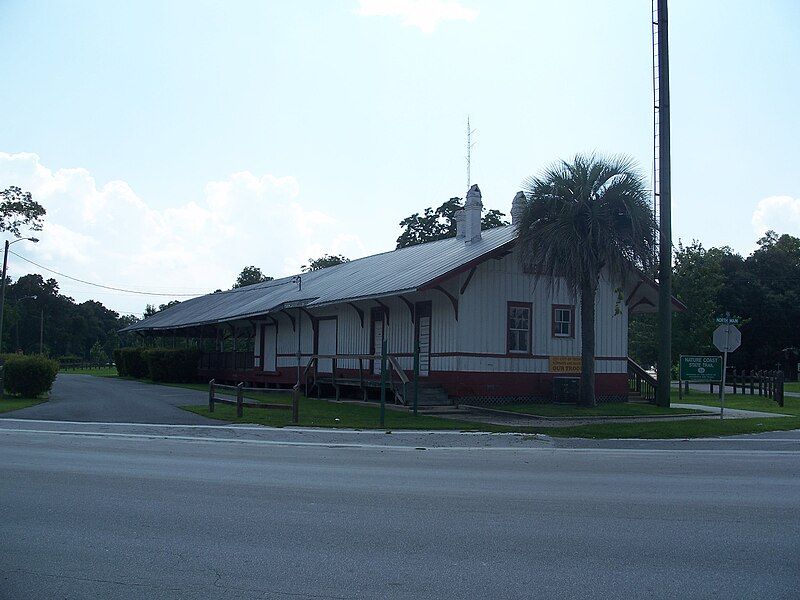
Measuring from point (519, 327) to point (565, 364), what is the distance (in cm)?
204

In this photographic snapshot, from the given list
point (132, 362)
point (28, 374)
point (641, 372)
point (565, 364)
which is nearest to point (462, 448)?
point (565, 364)

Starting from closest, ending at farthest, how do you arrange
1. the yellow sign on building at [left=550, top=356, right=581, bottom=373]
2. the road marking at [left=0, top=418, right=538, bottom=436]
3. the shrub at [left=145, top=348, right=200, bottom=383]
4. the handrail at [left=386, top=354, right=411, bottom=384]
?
the road marking at [left=0, top=418, right=538, bottom=436]
the handrail at [left=386, top=354, right=411, bottom=384]
the yellow sign on building at [left=550, top=356, right=581, bottom=373]
the shrub at [left=145, top=348, right=200, bottom=383]

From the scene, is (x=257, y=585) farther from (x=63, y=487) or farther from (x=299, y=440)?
(x=299, y=440)

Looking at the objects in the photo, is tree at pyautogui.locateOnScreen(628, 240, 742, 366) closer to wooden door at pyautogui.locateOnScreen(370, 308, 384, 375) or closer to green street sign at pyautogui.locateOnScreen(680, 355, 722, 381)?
green street sign at pyautogui.locateOnScreen(680, 355, 722, 381)

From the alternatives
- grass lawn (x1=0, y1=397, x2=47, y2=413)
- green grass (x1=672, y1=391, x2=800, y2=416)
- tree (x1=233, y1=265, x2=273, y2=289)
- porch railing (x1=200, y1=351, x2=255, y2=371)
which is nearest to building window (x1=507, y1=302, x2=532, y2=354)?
green grass (x1=672, y1=391, x2=800, y2=416)

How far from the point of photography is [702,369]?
23953 mm

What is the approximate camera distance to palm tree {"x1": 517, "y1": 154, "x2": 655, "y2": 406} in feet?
75.7

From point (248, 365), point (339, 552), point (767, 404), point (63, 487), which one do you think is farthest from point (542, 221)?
point (248, 365)

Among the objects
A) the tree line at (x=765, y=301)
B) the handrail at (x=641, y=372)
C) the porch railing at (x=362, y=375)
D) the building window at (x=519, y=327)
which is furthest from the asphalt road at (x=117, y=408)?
the tree line at (x=765, y=301)

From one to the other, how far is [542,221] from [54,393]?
19395 mm

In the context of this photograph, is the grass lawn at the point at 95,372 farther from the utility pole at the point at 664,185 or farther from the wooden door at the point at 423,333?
the utility pole at the point at 664,185

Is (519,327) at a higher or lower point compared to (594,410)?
higher

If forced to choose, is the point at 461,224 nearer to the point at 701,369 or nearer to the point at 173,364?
the point at 701,369

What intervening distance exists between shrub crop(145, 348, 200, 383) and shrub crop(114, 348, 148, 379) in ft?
10.6
